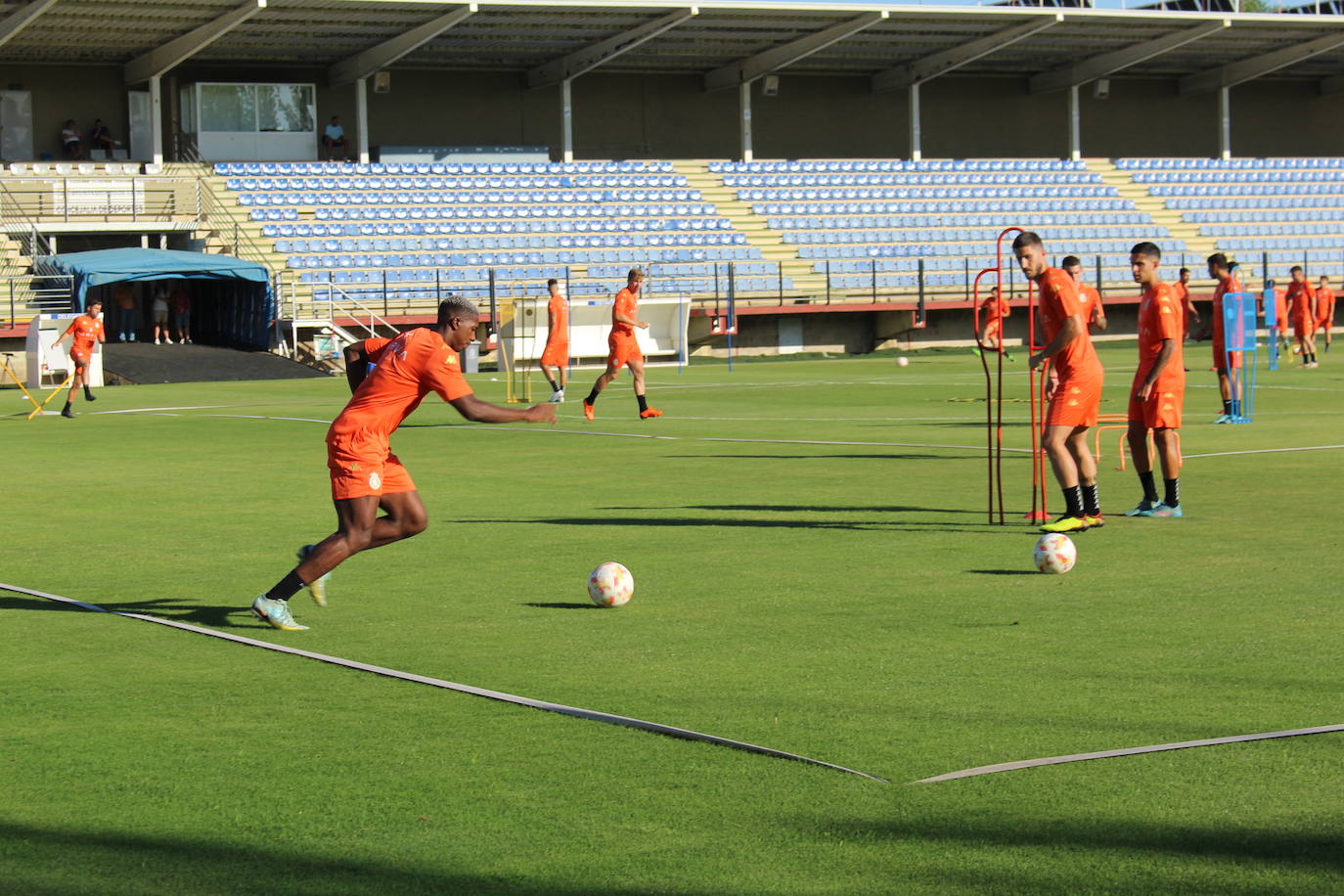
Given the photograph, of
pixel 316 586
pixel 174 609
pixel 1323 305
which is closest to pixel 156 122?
pixel 1323 305

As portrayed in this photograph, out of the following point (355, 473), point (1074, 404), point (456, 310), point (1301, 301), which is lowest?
point (355, 473)

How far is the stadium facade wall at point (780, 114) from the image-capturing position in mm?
50750

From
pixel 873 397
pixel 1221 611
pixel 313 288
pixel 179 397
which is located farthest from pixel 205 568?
pixel 313 288

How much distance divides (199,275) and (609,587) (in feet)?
105

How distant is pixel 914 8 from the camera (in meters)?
50.1

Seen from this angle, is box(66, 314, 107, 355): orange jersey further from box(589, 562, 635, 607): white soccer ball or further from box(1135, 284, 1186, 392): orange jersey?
box(589, 562, 635, 607): white soccer ball

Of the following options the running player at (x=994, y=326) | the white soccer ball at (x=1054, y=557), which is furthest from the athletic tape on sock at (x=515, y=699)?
the running player at (x=994, y=326)

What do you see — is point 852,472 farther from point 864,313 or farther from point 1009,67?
point 1009,67

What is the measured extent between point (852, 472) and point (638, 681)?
9.40m

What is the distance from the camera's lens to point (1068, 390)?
12.3 metres

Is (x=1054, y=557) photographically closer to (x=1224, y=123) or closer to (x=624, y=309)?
(x=624, y=309)

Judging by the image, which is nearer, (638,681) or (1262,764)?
(1262,764)

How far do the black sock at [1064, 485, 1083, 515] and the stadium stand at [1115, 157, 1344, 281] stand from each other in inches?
1716

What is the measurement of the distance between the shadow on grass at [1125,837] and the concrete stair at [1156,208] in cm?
5031
